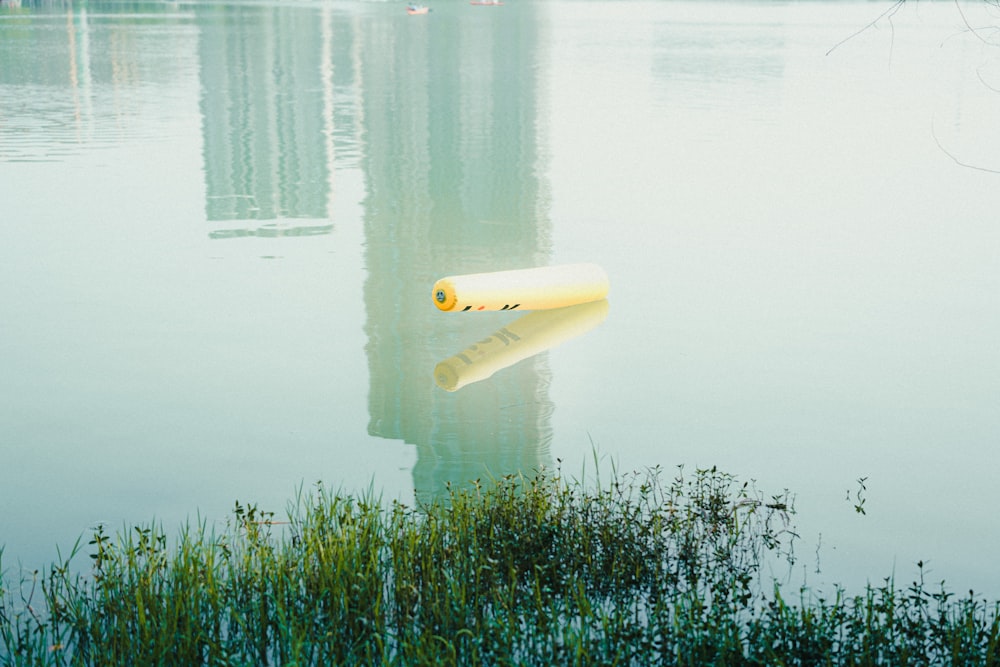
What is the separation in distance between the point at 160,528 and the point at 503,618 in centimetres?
315

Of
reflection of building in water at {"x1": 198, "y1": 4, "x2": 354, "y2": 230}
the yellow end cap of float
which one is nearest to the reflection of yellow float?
the yellow end cap of float

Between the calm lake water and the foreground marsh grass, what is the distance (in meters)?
0.99

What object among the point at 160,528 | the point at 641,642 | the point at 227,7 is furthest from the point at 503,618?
the point at 227,7

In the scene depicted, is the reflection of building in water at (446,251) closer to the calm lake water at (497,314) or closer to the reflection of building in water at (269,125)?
the calm lake water at (497,314)

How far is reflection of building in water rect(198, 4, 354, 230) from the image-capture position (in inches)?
859

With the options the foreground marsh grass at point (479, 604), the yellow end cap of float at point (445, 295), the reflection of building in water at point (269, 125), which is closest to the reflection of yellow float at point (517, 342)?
the yellow end cap of float at point (445, 295)

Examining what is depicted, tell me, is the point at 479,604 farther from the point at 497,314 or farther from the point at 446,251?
the point at 446,251

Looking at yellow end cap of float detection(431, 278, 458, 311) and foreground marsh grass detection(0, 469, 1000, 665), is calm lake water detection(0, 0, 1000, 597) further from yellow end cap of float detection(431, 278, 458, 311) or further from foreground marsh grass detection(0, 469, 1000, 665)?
foreground marsh grass detection(0, 469, 1000, 665)

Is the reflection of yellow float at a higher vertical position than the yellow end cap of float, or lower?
lower

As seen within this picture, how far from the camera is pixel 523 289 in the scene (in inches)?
557

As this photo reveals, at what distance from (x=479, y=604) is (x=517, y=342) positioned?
6.73 meters

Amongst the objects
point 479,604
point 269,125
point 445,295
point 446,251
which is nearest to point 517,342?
point 445,295

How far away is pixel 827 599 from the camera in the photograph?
7922mm

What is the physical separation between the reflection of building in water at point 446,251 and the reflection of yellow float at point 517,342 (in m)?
0.18
